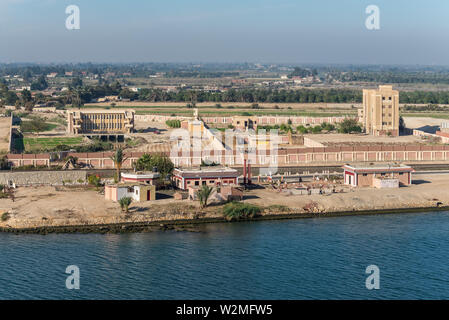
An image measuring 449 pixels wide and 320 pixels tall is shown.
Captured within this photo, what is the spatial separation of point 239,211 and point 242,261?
20.2 ft

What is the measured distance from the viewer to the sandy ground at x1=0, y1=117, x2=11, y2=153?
5128 centimetres

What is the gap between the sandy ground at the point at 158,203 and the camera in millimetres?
31828

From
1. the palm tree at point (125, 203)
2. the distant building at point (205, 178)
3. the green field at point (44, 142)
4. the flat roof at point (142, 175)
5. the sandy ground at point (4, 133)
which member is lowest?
the palm tree at point (125, 203)

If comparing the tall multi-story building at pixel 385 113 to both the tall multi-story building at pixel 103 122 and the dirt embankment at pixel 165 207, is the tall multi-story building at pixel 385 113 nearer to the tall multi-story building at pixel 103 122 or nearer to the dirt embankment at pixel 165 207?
the tall multi-story building at pixel 103 122

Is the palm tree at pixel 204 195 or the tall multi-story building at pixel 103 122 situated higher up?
the tall multi-story building at pixel 103 122

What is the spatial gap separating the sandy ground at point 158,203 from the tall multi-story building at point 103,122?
24882 mm

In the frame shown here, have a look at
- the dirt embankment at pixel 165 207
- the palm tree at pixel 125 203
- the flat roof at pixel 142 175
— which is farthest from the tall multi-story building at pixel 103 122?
the palm tree at pixel 125 203

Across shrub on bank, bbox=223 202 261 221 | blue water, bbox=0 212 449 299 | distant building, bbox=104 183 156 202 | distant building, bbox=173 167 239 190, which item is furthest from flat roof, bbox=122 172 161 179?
blue water, bbox=0 212 449 299

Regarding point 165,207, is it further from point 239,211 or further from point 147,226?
point 239,211

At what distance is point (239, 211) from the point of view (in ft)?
107

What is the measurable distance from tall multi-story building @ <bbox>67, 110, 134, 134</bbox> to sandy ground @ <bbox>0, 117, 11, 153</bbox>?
201 inches

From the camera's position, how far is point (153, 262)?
26.4 metres

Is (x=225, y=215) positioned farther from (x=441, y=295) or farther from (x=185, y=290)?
(x=441, y=295)
